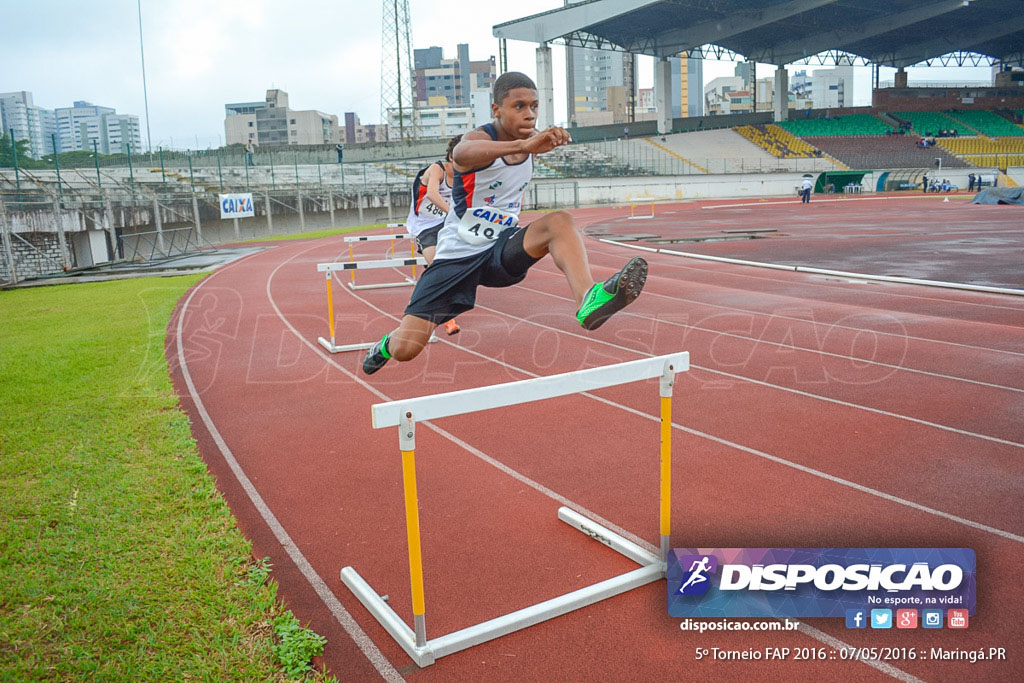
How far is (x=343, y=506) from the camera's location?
4629mm

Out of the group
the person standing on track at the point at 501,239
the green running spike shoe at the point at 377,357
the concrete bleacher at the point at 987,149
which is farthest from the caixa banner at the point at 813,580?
the concrete bleacher at the point at 987,149

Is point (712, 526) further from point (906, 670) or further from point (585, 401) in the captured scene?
point (585, 401)

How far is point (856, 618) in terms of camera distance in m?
3.26

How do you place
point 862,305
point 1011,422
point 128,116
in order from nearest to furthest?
point 1011,422 < point 862,305 < point 128,116

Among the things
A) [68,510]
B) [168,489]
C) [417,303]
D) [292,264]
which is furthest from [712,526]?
[292,264]

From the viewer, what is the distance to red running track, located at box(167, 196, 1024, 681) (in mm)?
3180

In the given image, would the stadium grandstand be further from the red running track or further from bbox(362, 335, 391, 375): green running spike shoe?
bbox(362, 335, 391, 375): green running spike shoe

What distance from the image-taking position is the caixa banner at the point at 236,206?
90.4ft

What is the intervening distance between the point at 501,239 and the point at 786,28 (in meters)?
54.6

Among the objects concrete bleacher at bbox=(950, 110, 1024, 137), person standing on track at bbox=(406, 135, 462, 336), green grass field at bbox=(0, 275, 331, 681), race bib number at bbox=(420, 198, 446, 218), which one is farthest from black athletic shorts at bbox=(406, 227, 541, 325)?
concrete bleacher at bbox=(950, 110, 1024, 137)

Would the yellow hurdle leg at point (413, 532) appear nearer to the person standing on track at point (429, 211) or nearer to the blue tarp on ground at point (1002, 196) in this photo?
the person standing on track at point (429, 211)

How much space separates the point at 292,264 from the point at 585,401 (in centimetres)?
1364

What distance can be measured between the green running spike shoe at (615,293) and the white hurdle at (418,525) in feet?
0.86

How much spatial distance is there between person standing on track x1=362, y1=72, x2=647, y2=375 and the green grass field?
1.60 meters
